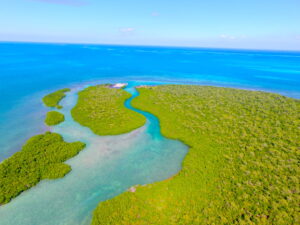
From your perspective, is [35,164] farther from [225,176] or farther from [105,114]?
[225,176]

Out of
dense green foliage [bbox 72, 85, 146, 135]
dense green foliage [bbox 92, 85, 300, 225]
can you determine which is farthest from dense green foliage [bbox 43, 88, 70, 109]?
dense green foliage [bbox 92, 85, 300, 225]

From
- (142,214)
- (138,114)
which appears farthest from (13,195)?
(138,114)

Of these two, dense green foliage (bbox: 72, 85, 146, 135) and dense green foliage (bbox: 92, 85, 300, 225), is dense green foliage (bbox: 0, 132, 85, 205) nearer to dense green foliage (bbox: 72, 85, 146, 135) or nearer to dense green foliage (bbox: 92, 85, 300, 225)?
dense green foliage (bbox: 72, 85, 146, 135)

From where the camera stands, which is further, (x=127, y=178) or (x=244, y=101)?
(x=244, y=101)

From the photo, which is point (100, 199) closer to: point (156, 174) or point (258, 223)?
point (156, 174)

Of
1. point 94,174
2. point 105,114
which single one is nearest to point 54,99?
point 105,114
